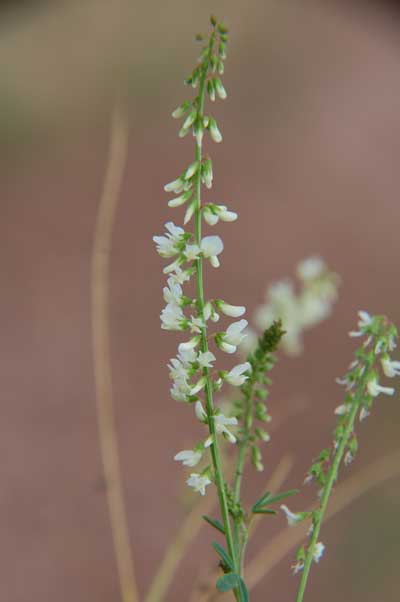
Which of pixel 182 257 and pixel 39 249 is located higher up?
pixel 39 249

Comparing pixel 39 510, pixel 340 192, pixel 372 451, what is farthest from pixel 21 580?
pixel 340 192

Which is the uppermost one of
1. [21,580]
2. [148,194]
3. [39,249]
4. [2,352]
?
[148,194]

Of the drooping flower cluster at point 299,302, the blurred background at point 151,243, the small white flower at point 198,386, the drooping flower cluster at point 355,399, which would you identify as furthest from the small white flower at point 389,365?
the blurred background at point 151,243

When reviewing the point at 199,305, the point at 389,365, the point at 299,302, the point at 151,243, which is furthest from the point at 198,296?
the point at 151,243

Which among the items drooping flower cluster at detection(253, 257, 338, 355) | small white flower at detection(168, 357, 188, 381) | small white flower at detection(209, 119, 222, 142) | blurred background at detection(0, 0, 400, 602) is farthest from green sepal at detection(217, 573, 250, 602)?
blurred background at detection(0, 0, 400, 602)

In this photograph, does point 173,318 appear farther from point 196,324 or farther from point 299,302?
point 299,302

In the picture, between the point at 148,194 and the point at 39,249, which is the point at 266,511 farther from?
the point at 148,194

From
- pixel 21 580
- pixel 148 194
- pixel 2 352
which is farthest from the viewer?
pixel 148 194
